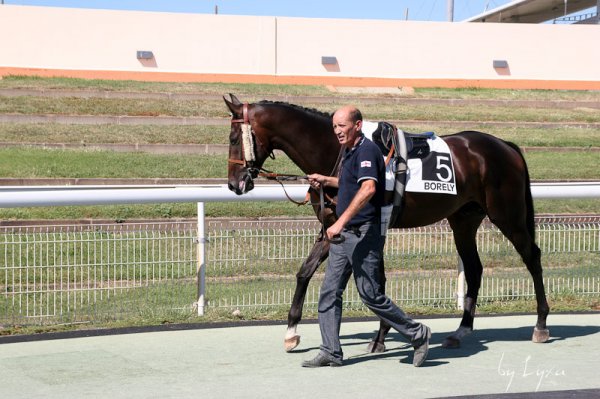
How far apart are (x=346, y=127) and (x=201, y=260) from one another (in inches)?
117

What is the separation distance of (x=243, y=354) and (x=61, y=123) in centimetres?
1573

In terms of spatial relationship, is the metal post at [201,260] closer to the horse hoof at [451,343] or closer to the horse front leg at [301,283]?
the horse front leg at [301,283]

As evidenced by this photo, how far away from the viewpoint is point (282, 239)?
9820 mm

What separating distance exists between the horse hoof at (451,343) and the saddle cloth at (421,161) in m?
1.18

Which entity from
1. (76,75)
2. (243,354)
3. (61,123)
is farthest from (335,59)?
(243,354)

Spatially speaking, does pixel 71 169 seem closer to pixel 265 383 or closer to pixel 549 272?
pixel 549 272

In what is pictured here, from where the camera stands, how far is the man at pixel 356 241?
639 cm

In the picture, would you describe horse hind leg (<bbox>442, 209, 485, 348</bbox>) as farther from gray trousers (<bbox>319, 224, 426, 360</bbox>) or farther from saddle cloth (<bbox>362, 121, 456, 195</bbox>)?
gray trousers (<bbox>319, 224, 426, 360</bbox>)

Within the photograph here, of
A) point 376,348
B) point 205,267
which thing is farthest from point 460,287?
point 205,267

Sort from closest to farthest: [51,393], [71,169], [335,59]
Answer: [51,393] < [71,169] < [335,59]

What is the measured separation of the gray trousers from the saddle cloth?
0.86 metres

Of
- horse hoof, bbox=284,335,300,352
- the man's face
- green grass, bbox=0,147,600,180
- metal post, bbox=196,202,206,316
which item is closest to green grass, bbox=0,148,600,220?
green grass, bbox=0,147,600,180

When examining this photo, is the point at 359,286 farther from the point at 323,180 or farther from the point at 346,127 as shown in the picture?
the point at 346,127

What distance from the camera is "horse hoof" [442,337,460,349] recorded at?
7.71 m
